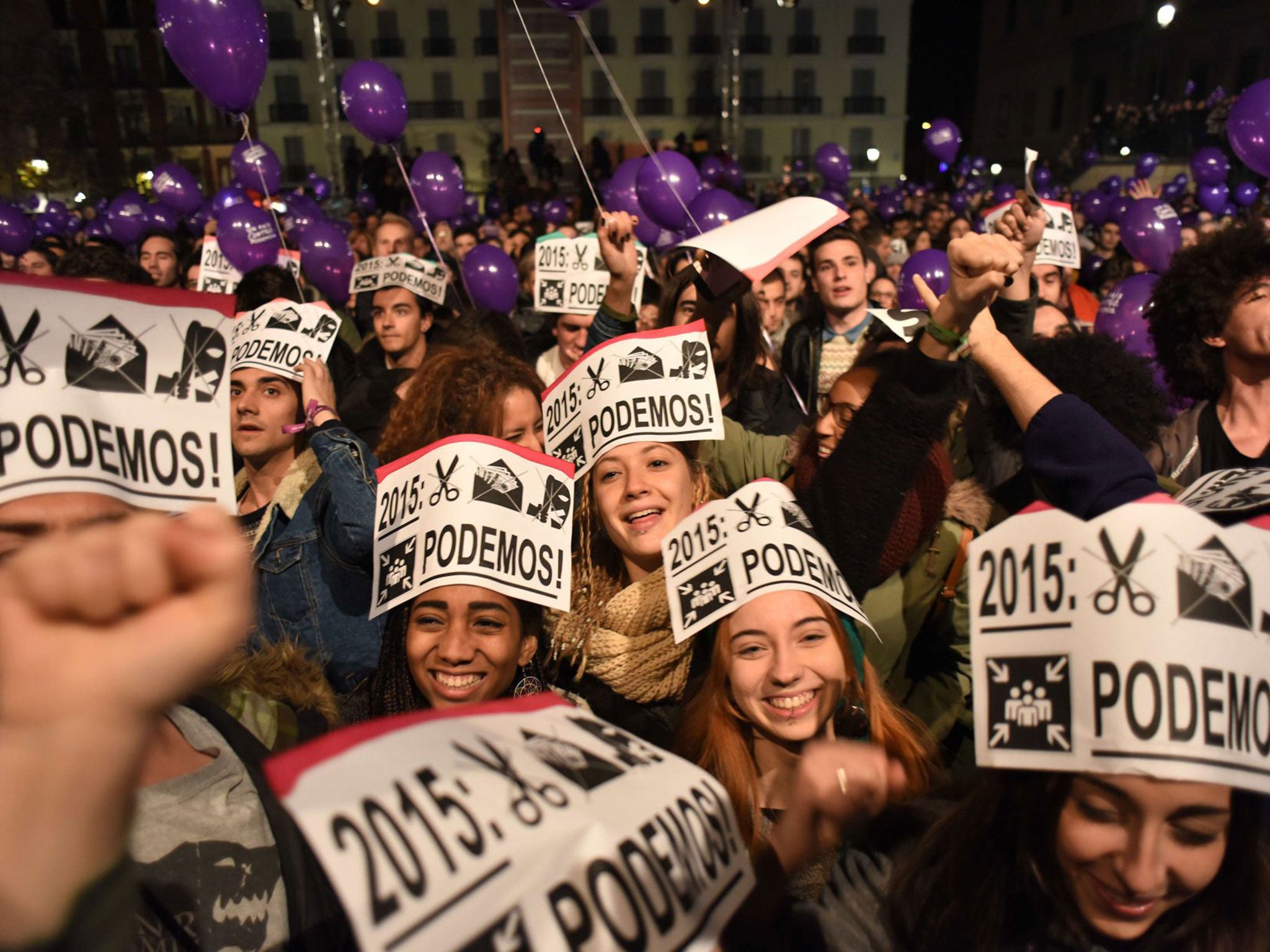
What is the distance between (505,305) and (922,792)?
205 inches

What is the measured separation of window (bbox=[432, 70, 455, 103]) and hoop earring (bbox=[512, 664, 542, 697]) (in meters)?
47.6

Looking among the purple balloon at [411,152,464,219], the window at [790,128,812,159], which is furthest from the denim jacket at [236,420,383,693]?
the window at [790,128,812,159]

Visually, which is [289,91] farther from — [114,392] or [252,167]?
[114,392]

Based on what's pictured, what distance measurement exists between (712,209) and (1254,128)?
10.3ft

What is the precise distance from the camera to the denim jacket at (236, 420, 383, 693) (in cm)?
266

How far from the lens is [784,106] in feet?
153

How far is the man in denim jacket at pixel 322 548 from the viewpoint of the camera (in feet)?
8.46

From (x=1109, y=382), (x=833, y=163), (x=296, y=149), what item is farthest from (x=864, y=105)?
(x=1109, y=382)

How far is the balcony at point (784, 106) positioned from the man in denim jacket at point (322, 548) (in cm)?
4749

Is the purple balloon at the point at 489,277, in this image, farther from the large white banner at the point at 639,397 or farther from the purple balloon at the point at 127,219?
the purple balloon at the point at 127,219

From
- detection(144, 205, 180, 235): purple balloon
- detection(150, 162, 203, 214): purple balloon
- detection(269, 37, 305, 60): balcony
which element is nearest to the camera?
detection(150, 162, 203, 214): purple balloon

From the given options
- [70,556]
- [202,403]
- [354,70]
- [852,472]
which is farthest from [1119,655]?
[354,70]

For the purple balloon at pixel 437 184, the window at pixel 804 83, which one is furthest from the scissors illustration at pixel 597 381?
the window at pixel 804 83

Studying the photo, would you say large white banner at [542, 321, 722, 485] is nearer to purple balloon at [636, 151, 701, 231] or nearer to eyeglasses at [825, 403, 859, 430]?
eyeglasses at [825, 403, 859, 430]
